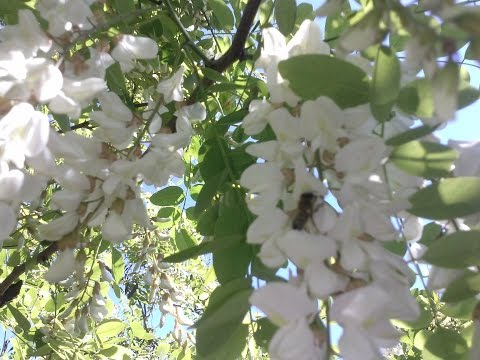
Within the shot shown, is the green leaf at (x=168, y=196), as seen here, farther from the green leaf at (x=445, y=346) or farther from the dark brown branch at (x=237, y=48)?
the green leaf at (x=445, y=346)

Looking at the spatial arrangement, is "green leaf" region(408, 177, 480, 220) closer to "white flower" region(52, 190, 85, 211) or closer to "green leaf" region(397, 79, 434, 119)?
"green leaf" region(397, 79, 434, 119)

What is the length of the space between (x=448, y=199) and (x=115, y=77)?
58 centimetres

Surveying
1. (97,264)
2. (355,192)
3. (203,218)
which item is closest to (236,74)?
(203,218)

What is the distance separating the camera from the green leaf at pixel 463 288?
543mm

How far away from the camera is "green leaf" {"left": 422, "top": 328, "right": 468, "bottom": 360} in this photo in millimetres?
674

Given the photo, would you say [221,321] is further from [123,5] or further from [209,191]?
[123,5]

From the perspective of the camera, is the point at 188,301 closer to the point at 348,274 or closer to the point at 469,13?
the point at 348,274

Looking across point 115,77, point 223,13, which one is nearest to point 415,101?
point 115,77

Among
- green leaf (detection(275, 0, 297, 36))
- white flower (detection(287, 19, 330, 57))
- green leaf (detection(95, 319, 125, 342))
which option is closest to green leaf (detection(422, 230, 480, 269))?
white flower (detection(287, 19, 330, 57))

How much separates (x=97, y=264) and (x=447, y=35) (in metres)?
1.10

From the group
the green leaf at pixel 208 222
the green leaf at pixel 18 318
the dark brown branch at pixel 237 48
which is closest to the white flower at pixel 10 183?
the green leaf at pixel 208 222

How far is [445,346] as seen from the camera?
687 mm

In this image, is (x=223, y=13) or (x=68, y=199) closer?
(x=68, y=199)

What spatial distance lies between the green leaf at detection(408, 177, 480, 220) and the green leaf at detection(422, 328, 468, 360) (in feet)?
0.69
